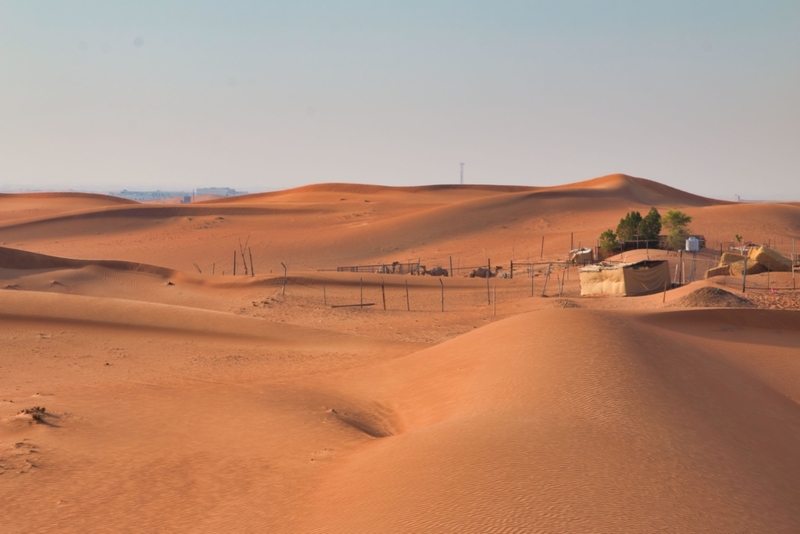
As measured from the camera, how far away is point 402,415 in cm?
1444

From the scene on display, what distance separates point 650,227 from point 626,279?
1918 centimetres

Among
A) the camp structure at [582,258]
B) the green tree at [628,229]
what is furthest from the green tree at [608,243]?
the camp structure at [582,258]

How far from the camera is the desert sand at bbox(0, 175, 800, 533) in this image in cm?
870

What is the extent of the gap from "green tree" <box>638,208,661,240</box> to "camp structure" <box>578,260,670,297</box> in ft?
52.9

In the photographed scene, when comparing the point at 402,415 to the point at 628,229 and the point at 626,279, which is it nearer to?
the point at 626,279

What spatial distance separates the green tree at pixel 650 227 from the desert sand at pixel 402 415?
1692 centimetres

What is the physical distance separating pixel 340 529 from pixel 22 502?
4.17m

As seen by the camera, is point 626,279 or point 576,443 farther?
point 626,279

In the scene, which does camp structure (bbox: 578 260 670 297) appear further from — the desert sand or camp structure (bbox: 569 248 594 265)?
camp structure (bbox: 569 248 594 265)

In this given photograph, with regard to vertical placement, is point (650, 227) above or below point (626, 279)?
above

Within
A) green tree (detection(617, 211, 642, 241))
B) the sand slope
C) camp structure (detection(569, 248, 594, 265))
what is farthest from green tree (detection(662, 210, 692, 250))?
the sand slope

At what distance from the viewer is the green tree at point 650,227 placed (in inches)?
2007

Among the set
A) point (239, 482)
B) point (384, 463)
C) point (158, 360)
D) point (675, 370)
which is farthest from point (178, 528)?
point (158, 360)

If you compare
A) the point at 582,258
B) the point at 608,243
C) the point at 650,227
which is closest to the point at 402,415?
the point at 582,258
